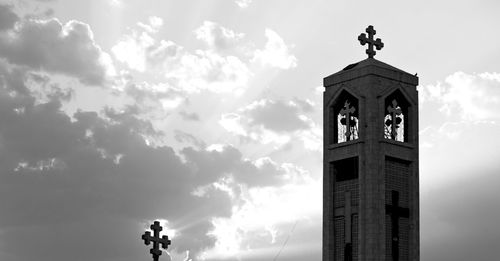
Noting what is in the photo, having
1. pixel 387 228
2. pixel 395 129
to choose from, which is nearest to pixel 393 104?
pixel 395 129

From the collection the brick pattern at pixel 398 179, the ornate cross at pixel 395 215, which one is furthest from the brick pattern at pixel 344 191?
the ornate cross at pixel 395 215

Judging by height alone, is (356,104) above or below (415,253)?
above

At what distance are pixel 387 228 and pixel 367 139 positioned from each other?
5892 mm

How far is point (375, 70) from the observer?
92.0m

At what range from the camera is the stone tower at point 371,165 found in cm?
9050

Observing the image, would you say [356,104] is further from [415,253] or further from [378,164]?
[415,253]

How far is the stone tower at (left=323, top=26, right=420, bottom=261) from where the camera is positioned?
90.5 meters

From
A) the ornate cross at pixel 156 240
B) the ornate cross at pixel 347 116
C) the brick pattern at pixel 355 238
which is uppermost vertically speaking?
the ornate cross at pixel 347 116

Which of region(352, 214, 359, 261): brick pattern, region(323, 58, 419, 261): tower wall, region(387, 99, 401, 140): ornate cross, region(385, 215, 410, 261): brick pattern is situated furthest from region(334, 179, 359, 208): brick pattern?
region(387, 99, 401, 140): ornate cross

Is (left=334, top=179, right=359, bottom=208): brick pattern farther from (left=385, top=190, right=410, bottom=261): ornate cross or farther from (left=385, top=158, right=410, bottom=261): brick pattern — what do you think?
(left=385, top=190, right=410, bottom=261): ornate cross

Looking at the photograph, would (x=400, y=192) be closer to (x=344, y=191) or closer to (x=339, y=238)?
(x=344, y=191)

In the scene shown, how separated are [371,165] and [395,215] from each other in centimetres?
376

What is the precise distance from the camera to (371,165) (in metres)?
90.9

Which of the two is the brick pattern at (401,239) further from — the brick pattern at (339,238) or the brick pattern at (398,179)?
the brick pattern at (339,238)
